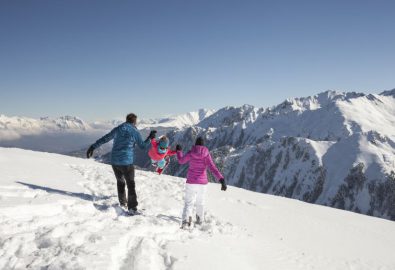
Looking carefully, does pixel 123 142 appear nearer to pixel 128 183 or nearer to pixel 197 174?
pixel 128 183

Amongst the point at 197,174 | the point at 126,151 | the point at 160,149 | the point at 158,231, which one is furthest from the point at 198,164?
the point at 160,149

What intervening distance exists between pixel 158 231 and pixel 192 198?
186 centimetres

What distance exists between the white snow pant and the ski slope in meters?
0.51

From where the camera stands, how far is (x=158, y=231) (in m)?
9.83

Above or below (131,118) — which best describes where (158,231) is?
below

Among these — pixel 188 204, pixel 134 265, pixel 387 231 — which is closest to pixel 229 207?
pixel 188 204

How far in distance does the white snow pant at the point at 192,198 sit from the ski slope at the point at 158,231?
508 mm

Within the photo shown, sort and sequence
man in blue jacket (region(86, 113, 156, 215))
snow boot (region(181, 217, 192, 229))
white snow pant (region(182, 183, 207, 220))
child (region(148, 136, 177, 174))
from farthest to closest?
child (region(148, 136, 177, 174))
man in blue jacket (region(86, 113, 156, 215))
white snow pant (region(182, 183, 207, 220))
snow boot (region(181, 217, 192, 229))

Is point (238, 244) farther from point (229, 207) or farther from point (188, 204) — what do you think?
point (229, 207)

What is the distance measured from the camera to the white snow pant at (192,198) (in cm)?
1116

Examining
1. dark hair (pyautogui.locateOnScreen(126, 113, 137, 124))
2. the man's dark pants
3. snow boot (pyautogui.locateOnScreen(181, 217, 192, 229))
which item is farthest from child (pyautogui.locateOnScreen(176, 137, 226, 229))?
dark hair (pyautogui.locateOnScreen(126, 113, 137, 124))

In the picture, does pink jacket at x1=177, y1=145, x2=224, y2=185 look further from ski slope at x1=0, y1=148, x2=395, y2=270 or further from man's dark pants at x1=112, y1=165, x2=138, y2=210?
man's dark pants at x1=112, y1=165, x2=138, y2=210

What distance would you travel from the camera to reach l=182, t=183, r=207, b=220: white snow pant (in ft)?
36.6

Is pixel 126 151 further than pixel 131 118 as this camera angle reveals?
No
